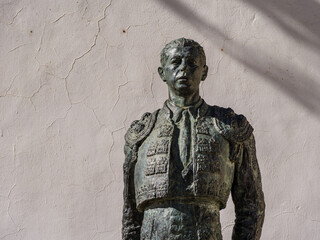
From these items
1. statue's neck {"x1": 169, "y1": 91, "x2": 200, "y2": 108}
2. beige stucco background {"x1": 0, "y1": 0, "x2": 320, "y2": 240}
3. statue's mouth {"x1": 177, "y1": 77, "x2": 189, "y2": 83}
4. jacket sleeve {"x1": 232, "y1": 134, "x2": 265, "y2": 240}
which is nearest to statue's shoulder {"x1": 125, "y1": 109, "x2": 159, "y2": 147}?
statue's neck {"x1": 169, "y1": 91, "x2": 200, "y2": 108}

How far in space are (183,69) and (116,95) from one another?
72.4 inches

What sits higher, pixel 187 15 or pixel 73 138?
pixel 187 15

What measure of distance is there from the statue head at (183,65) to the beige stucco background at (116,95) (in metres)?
1.69

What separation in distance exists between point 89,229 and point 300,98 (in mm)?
1468

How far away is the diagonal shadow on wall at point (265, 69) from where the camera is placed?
23.2 feet

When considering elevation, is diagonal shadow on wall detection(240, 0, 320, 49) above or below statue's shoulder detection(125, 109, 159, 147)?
above

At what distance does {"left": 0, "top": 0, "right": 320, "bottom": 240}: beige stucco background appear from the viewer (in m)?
6.88

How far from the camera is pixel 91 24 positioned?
7.18 metres

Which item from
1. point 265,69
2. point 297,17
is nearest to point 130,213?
point 265,69

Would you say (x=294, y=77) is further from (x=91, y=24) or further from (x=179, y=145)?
(x=179, y=145)

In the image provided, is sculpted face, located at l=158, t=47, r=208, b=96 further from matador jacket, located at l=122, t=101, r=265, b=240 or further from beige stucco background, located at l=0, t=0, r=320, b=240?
beige stucco background, located at l=0, t=0, r=320, b=240

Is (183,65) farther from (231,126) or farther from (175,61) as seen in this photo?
(231,126)

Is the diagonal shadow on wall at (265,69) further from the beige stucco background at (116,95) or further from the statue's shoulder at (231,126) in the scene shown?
the statue's shoulder at (231,126)

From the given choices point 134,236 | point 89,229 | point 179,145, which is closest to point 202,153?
point 179,145
